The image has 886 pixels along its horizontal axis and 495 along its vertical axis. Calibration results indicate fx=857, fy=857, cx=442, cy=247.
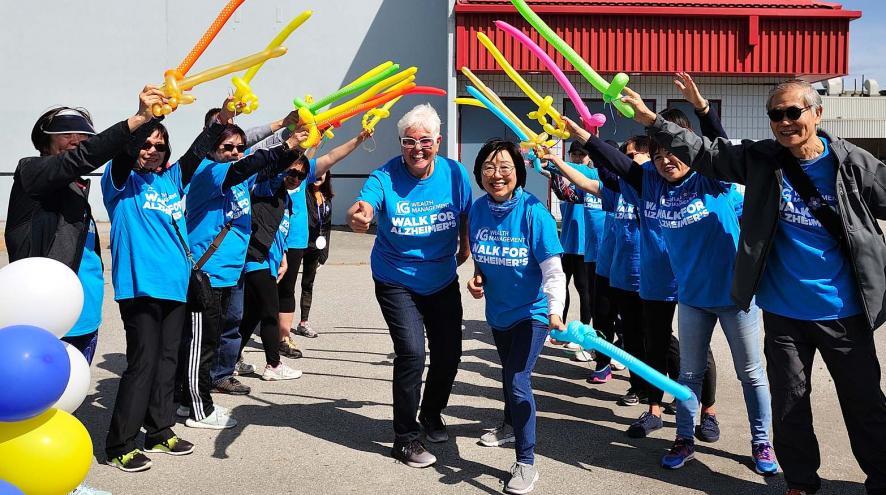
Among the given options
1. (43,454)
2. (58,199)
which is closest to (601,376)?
(58,199)

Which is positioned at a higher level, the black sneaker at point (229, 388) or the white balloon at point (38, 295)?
the white balloon at point (38, 295)

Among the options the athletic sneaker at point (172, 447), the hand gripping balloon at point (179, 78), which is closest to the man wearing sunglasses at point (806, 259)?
the hand gripping balloon at point (179, 78)

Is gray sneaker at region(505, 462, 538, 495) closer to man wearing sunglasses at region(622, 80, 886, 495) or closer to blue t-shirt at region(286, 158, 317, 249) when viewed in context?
man wearing sunglasses at region(622, 80, 886, 495)

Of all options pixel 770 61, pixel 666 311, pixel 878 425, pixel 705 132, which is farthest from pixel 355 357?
pixel 770 61

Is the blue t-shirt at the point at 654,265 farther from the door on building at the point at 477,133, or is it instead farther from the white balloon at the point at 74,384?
the door on building at the point at 477,133

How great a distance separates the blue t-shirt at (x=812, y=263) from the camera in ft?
13.2

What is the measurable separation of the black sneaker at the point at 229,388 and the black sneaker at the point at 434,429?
177cm

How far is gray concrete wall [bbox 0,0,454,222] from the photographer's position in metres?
21.1

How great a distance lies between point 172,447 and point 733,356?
3.32m

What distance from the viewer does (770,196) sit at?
4.13 meters

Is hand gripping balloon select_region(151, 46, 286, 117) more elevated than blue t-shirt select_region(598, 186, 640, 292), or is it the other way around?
hand gripping balloon select_region(151, 46, 286, 117)

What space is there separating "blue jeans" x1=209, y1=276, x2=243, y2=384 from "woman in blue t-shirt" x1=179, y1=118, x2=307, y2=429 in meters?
0.40

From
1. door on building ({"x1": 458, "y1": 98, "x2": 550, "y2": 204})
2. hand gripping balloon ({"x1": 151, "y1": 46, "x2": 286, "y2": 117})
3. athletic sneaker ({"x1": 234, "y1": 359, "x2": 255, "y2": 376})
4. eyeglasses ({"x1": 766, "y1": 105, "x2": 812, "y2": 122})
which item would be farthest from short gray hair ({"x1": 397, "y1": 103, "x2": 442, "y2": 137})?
door on building ({"x1": 458, "y1": 98, "x2": 550, "y2": 204})

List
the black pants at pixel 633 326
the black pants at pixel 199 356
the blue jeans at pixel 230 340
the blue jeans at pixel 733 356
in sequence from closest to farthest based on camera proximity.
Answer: the blue jeans at pixel 733 356 → the black pants at pixel 199 356 → the black pants at pixel 633 326 → the blue jeans at pixel 230 340
